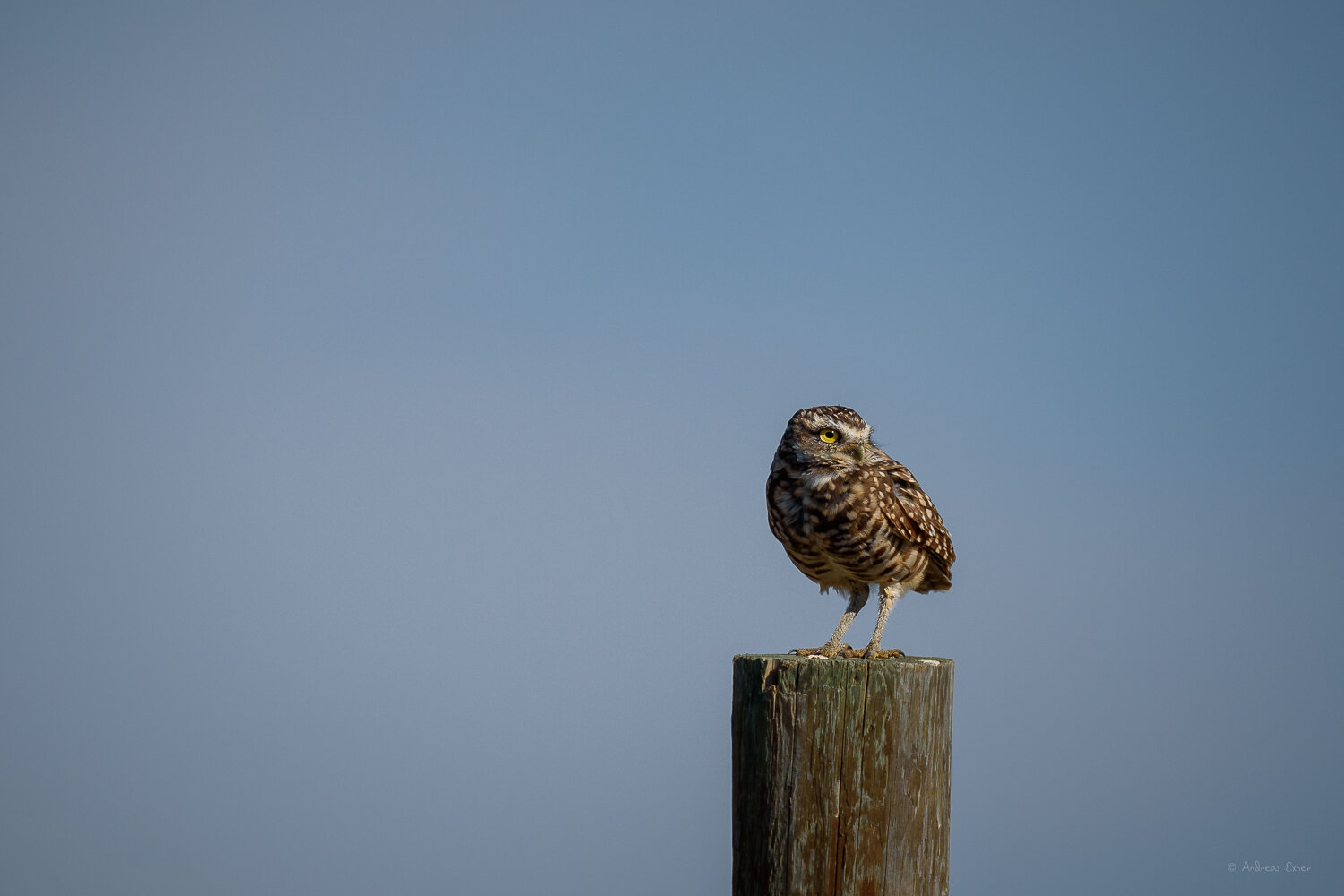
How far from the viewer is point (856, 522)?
6895mm

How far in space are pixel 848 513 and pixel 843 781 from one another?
8.04ft

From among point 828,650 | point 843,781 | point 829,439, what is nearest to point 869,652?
point 828,650

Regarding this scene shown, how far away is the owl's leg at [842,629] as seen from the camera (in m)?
6.64

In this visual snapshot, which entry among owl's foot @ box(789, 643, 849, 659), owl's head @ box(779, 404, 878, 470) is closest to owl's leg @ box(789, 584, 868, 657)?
owl's foot @ box(789, 643, 849, 659)

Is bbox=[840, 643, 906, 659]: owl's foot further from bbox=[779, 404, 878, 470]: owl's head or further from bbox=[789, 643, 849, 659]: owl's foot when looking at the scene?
bbox=[779, 404, 878, 470]: owl's head

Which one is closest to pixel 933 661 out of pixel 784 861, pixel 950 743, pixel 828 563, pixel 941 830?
pixel 950 743

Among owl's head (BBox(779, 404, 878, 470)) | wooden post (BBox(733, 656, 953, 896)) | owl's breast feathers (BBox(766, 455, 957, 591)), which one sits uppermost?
owl's head (BBox(779, 404, 878, 470))

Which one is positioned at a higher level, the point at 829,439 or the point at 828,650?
the point at 829,439

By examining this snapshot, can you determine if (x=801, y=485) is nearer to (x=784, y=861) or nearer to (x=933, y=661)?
(x=933, y=661)

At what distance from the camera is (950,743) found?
16.4 ft

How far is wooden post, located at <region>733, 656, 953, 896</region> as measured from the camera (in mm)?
4660

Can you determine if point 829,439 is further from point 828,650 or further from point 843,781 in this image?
point 843,781

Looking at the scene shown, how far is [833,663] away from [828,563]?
2409mm

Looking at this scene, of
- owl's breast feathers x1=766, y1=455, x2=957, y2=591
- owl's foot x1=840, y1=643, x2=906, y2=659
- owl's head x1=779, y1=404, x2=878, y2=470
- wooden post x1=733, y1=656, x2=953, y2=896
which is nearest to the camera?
wooden post x1=733, y1=656, x2=953, y2=896
